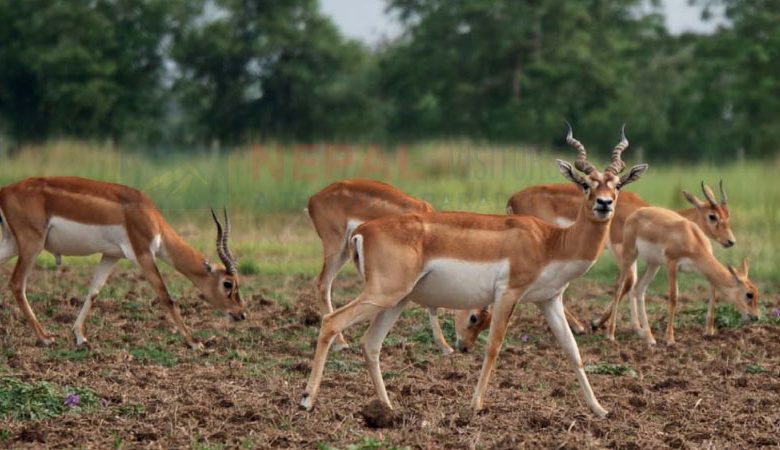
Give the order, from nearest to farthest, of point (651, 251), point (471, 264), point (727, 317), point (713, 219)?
1. point (471, 264)
2. point (651, 251)
3. point (727, 317)
4. point (713, 219)

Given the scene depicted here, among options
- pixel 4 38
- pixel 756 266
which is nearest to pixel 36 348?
pixel 756 266

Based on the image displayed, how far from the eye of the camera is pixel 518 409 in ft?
26.7

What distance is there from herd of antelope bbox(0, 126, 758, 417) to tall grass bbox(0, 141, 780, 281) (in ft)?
19.6

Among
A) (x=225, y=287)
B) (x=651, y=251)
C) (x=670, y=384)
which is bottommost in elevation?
(x=225, y=287)

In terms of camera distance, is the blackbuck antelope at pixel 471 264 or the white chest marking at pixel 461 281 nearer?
the blackbuck antelope at pixel 471 264

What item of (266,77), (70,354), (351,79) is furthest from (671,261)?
(351,79)

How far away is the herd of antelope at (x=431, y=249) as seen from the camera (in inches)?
308

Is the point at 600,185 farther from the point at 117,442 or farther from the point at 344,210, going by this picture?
the point at 344,210

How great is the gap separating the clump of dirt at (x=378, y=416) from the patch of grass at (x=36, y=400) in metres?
1.83

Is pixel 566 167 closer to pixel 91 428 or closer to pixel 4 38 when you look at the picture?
pixel 91 428

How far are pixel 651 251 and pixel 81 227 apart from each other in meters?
5.43

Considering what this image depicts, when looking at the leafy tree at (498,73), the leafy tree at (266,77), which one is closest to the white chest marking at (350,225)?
the leafy tree at (266,77)

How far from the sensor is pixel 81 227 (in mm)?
10891

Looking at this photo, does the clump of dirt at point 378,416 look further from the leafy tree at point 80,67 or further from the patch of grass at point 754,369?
the leafy tree at point 80,67
